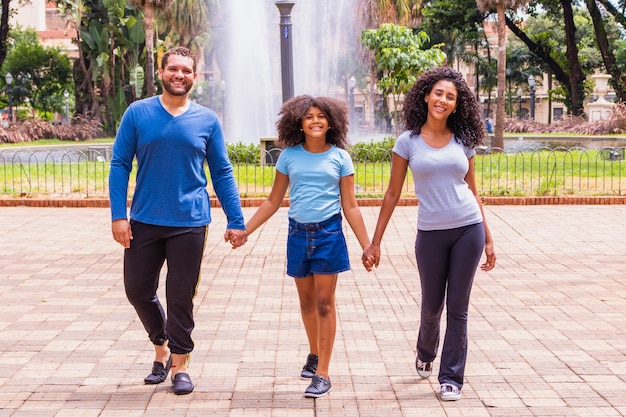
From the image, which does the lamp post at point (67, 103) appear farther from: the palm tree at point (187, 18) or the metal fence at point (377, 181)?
the metal fence at point (377, 181)

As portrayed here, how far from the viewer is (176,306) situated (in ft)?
16.4

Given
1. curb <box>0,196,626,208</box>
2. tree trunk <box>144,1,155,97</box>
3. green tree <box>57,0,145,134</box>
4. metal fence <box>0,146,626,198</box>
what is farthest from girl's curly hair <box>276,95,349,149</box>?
green tree <box>57,0,145,134</box>

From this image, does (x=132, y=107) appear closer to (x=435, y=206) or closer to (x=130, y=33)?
(x=435, y=206)

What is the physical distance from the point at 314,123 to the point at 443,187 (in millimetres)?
712

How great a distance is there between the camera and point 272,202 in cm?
520

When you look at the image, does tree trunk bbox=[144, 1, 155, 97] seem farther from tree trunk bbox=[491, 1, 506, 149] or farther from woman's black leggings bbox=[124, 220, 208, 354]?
woman's black leggings bbox=[124, 220, 208, 354]

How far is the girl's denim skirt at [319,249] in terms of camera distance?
4926 millimetres

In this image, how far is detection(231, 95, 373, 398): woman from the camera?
194 inches

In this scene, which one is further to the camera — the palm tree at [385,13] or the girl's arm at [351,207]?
the palm tree at [385,13]

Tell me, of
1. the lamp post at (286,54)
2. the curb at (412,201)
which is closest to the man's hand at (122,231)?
the lamp post at (286,54)

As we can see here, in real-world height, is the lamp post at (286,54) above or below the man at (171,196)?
above

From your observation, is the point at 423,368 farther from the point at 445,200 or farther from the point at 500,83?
the point at 500,83

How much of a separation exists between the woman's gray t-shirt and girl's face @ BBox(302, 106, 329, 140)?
458 mm

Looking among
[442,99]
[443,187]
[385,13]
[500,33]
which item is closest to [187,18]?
[385,13]
